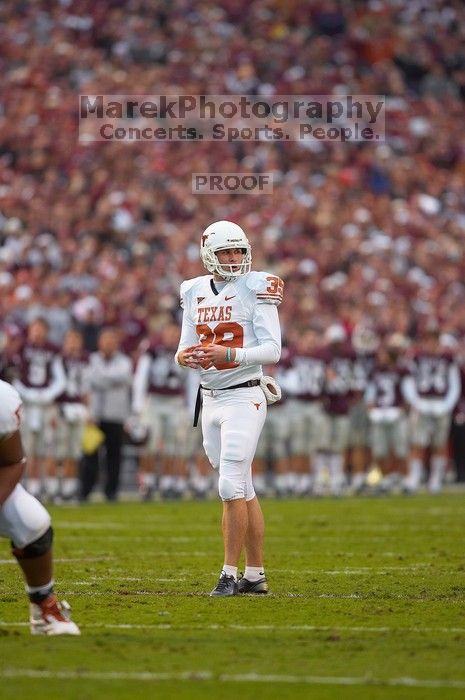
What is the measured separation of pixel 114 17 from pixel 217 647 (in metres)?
19.1

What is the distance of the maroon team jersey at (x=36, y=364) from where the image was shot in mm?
15594

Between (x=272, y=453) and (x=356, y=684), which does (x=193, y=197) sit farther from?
(x=356, y=684)

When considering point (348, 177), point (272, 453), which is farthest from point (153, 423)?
point (348, 177)

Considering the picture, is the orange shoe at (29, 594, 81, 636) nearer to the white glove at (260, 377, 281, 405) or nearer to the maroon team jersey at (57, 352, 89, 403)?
the white glove at (260, 377, 281, 405)

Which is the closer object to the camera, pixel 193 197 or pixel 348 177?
pixel 193 197

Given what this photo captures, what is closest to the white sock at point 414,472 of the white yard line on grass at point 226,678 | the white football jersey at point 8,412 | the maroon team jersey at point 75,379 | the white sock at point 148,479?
the white sock at point 148,479

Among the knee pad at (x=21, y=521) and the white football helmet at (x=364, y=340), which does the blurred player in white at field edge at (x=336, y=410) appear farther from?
the knee pad at (x=21, y=521)

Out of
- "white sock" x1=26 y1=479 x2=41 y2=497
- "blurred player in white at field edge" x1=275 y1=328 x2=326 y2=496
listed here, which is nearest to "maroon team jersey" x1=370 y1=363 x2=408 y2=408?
"blurred player in white at field edge" x1=275 y1=328 x2=326 y2=496

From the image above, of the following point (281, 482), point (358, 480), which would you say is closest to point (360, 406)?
point (358, 480)

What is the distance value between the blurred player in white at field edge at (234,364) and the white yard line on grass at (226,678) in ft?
7.80

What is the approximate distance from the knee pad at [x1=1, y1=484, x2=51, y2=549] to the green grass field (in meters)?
0.41

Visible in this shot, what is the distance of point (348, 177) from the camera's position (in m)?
23.3

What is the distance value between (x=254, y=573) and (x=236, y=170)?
13.5m

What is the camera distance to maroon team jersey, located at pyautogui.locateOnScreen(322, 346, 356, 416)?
59.6 feet
